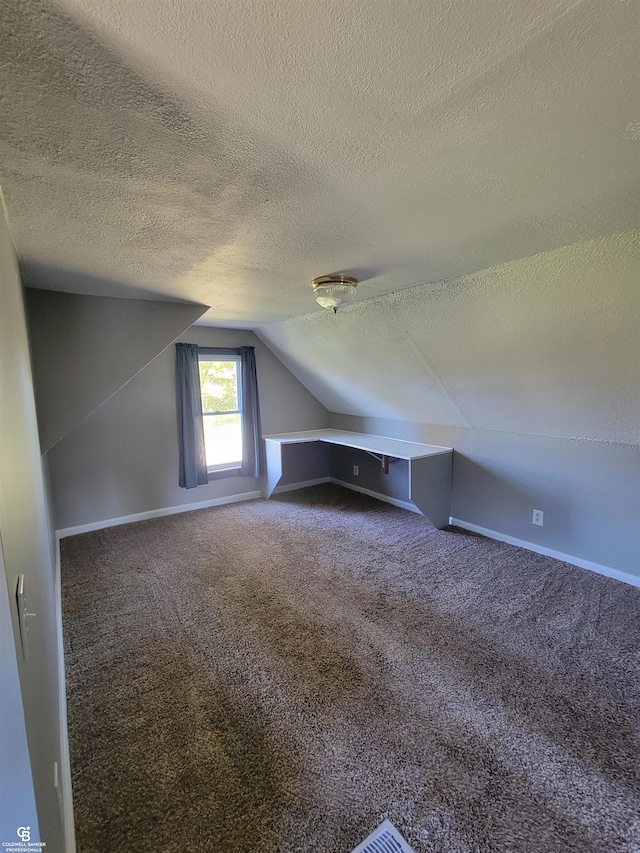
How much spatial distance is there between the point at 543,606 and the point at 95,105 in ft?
10.4

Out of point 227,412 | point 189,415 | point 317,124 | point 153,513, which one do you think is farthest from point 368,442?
point 317,124

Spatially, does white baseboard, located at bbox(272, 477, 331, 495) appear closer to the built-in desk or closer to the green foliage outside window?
the built-in desk

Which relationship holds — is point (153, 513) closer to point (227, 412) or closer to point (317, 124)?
point (227, 412)

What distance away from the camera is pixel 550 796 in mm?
1399

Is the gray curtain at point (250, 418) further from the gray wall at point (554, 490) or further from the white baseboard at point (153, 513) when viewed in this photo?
the gray wall at point (554, 490)

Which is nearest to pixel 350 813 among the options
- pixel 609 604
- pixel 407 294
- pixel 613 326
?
pixel 609 604

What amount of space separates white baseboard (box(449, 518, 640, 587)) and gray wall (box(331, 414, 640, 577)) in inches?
1.1

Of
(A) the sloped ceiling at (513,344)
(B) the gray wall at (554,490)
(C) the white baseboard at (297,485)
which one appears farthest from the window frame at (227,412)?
(B) the gray wall at (554,490)

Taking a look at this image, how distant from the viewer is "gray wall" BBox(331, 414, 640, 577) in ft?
8.98

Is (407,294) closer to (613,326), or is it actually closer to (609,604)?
(613,326)

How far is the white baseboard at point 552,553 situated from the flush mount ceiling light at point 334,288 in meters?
2.51

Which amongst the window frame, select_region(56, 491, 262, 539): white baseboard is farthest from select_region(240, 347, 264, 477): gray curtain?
select_region(56, 491, 262, 539): white baseboard

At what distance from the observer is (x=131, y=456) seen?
3.95 m

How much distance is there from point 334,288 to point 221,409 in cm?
259
